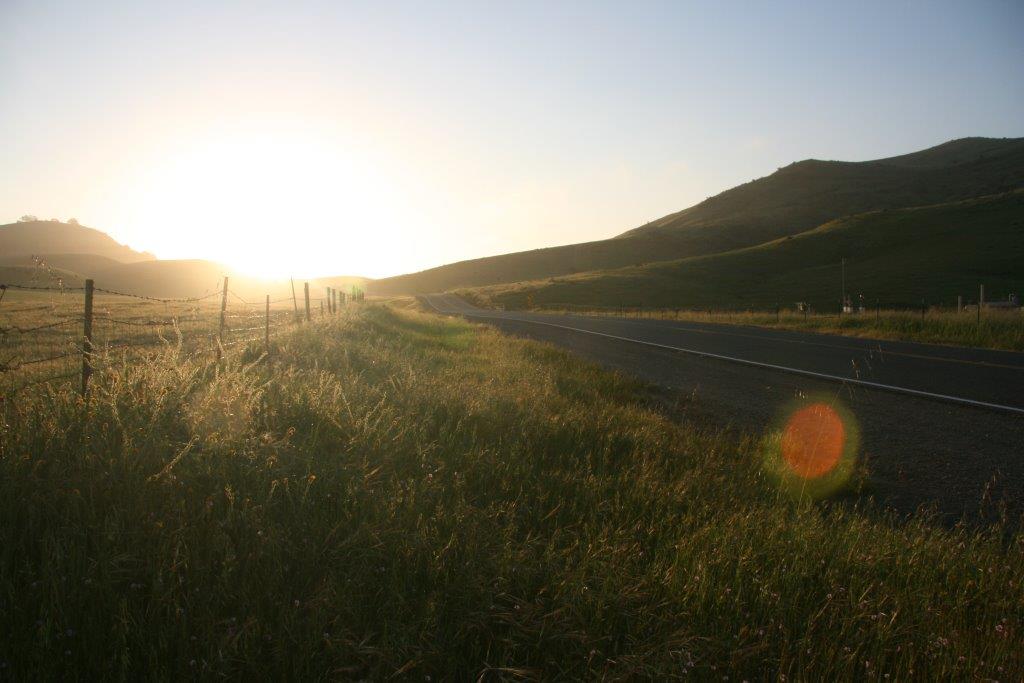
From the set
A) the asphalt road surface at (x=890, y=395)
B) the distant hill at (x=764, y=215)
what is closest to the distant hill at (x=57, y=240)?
the distant hill at (x=764, y=215)

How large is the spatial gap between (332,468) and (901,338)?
1835 centimetres

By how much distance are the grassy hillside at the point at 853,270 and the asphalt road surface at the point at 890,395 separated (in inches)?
1514

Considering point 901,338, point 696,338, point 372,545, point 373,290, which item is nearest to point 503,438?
point 372,545

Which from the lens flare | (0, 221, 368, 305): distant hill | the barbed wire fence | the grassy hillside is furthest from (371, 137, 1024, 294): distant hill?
the lens flare

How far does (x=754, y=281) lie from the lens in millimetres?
69438

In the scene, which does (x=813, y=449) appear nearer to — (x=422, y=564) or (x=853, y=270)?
(x=422, y=564)

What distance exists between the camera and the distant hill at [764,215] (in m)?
111

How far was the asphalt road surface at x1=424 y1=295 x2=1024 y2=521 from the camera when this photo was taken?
5.12 metres

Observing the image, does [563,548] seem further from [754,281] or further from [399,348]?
[754,281]

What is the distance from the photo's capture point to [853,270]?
6431 centimetres

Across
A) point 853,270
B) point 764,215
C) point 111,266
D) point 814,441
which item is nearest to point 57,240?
point 111,266

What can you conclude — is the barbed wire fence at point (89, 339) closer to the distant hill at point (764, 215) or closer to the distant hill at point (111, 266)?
the distant hill at point (111, 266)

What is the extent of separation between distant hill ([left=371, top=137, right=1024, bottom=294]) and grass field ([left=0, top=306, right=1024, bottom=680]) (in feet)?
339

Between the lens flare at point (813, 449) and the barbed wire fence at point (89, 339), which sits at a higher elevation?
the barbed wire fence at point (89, 339)
